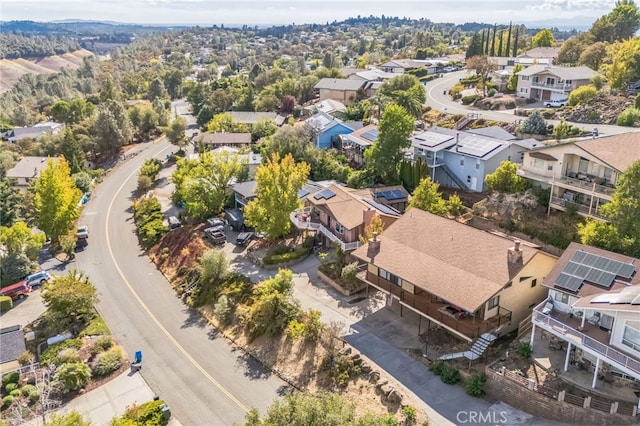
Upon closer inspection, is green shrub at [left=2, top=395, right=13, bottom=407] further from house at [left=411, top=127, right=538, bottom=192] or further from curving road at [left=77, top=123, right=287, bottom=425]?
house at [left=411, top=127, right=538, bottom=192]

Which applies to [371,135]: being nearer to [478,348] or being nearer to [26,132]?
[478,348]

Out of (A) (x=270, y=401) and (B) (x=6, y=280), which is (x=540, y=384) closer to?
(A) (x=270, y=401)

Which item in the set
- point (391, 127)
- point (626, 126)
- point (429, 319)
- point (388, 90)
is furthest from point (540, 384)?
point (388, 90)

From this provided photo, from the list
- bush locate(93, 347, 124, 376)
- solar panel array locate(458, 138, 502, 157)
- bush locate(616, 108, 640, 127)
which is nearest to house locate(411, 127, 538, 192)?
solar panel array locate(458, 138, 502, 157)

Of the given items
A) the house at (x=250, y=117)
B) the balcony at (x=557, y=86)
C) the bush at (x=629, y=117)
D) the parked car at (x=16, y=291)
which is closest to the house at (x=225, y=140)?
the house at (x=250, y=117)

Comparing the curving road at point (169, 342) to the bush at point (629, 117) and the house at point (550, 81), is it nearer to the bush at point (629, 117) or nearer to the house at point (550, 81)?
the bush at point (629, 117)

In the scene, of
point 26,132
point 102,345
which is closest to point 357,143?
point 102,345
